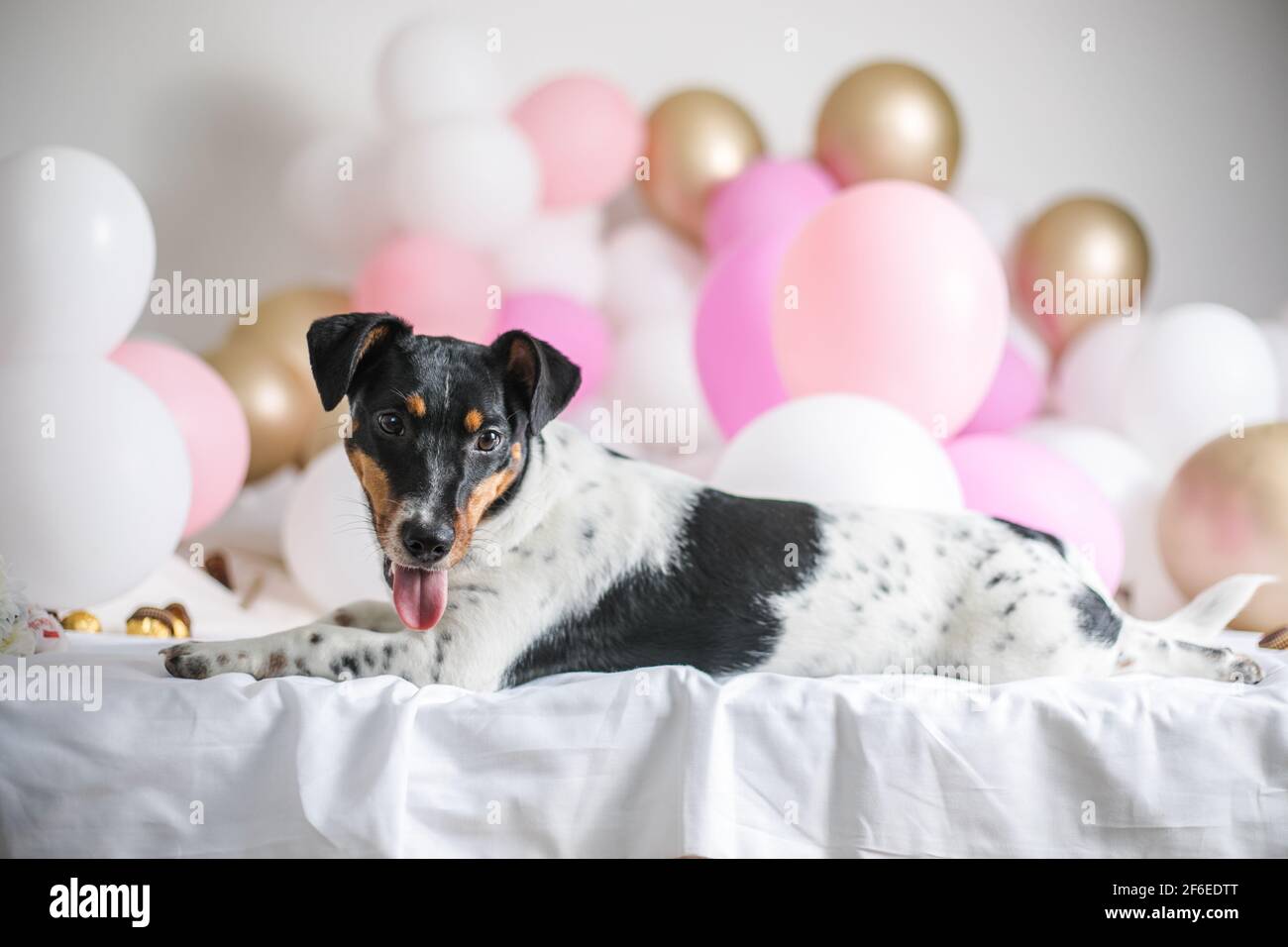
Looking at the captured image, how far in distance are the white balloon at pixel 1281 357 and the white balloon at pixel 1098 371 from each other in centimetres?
54

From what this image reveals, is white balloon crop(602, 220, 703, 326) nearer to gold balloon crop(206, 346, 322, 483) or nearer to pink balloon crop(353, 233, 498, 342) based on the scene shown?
pink balloon crop(353, 233, 498, 342)

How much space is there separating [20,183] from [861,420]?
96.5 inches

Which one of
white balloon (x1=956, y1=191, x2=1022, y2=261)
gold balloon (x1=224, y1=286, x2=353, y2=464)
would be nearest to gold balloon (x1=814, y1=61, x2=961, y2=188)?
white balloon (x1=956, y1=191, x2=1022, y2=261)

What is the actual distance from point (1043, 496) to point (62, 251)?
2.99 meters

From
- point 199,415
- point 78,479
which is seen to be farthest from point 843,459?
point 199,415

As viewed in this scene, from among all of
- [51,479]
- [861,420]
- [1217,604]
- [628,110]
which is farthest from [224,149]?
[1217,604]

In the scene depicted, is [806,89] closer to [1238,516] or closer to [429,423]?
[1238,516]

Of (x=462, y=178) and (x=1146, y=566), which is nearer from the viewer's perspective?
(x=1146, y=566)

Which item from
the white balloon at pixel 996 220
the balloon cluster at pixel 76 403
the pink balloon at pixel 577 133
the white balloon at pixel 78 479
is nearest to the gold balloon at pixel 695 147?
the pink balloon at pixel 577 133

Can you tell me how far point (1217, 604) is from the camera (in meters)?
2.96

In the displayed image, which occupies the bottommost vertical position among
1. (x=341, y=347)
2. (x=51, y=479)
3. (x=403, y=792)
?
(x=403, y=792)

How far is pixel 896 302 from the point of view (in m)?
3.57

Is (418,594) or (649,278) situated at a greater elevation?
(649,278)

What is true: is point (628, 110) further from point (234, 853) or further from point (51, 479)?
point (234, 853)
